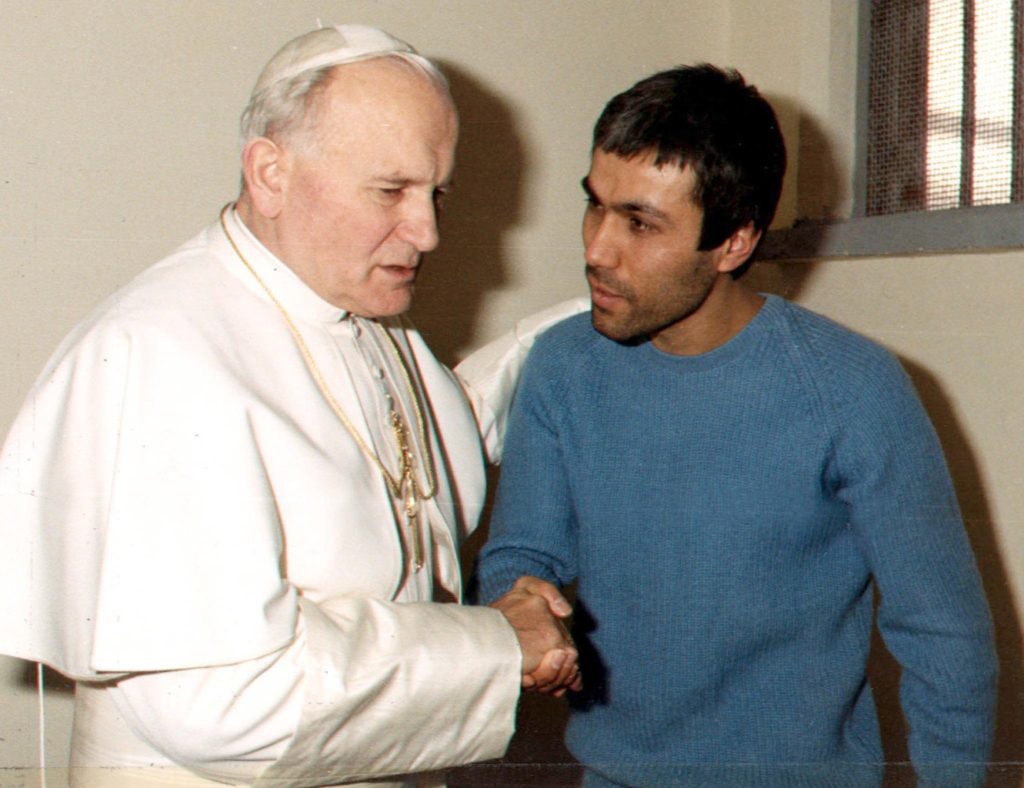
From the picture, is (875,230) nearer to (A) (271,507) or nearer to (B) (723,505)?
(B) (723,505)

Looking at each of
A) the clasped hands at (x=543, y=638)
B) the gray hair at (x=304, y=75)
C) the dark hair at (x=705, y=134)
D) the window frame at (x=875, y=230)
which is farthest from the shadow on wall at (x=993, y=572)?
the gray hair at (x=304, y=75)

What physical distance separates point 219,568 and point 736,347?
82cm

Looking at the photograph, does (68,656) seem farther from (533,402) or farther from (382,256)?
(533,402)

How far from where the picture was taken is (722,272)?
1.58m

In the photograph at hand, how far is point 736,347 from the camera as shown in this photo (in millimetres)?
1552

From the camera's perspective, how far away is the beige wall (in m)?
1.41

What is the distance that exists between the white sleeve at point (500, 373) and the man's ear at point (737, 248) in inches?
10.1

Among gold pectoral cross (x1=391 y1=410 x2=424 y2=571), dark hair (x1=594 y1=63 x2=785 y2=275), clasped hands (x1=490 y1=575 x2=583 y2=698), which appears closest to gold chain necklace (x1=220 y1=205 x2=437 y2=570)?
gold pectoral cross (x1=391 y1=410 x2=424 y2=571)

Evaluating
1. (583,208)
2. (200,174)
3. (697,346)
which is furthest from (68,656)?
(583,208)

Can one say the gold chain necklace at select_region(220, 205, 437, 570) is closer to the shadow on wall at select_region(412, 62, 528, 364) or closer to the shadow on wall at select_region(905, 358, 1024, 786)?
the shadow on wall at select_region(412, 62, 528, 364)

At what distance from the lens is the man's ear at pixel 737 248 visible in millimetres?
1578

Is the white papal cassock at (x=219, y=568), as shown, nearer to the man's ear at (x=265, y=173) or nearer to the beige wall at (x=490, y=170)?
the man's ear at (x=265, y=173)

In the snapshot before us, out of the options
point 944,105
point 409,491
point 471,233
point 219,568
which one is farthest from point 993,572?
point 219,568

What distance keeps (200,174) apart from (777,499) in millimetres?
988
